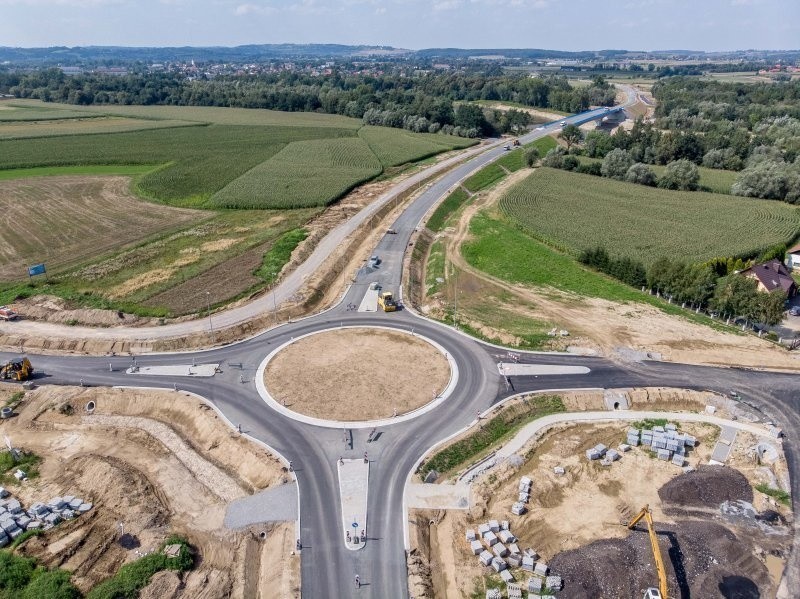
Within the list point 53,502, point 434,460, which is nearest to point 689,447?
point 434,460

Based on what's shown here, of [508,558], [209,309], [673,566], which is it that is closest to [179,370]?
[209,309]

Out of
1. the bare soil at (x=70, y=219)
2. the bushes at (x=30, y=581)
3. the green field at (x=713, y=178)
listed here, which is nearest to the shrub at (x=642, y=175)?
the green field at (x=713, y=178)

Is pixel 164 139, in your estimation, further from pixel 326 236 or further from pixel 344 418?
pixel 344 418

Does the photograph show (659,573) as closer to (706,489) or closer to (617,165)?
(706,489)

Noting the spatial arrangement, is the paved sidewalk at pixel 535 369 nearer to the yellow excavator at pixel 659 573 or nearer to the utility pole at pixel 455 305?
the utility pole at pixel 455 305

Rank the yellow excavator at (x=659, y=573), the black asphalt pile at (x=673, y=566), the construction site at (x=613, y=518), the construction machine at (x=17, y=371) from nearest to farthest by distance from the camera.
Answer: the yellow excavator at (x=659, y=573), the black asphalt pile at (x=673, y=566), the construction site at (x=613, y=518), the construction machine at (x=17, y=371)

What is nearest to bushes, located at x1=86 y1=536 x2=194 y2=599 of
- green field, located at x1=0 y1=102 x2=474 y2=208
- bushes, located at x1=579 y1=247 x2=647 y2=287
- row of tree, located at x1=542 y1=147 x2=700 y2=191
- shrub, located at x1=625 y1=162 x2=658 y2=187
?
bushes, located at x1=579 y1=247 x2=647 y2=287
